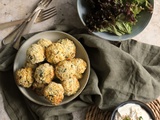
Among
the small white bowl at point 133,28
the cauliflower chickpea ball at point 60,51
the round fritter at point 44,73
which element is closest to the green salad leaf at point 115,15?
the small white bowl at point 133,28

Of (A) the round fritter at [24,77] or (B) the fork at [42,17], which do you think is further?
(B) the fork at [42,17]

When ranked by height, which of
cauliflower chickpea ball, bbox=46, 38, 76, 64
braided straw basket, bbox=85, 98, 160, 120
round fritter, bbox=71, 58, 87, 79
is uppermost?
cauliflower chickpea ball, bbox=46, 38, 76, 64

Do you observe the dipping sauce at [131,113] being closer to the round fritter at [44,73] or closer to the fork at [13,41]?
the round fritter at [44,73]

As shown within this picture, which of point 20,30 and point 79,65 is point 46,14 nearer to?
point 20,30

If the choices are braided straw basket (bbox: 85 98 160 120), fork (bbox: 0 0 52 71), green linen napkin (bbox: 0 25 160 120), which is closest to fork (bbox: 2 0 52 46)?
fork (bbox: 0 0 52 71)

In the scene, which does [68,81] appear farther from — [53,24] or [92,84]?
[53,24]

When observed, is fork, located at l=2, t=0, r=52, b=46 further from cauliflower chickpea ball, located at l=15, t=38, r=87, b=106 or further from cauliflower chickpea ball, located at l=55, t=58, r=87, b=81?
cauliflower chickpea ball, located at l=55, t=58, r=87, b=81

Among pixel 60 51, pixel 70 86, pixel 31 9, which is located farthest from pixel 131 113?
pixel 31 9
